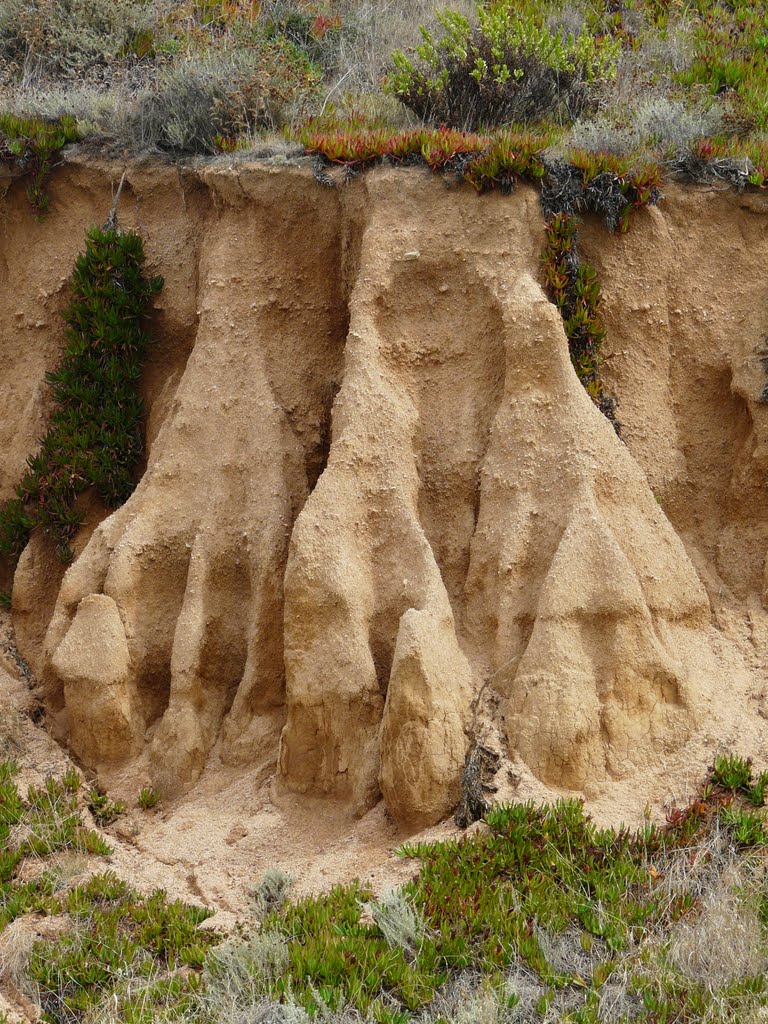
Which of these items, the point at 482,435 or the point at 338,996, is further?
the point at 482,435

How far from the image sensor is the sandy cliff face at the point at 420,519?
318 inches

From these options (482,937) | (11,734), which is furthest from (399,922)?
(11,734)

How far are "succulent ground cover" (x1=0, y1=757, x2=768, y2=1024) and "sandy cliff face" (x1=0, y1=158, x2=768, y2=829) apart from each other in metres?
0.63

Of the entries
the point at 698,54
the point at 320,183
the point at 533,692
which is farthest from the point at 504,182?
the point at 698,54

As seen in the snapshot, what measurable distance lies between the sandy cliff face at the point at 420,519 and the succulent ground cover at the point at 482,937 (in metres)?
0.63

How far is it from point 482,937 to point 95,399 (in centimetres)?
589

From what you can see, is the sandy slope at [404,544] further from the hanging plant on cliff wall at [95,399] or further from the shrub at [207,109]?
the shrub at [207,109]

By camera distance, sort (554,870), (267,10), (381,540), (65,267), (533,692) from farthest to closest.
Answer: (267,10) → (65,267) → (381,540) → (533,692) → (554,870)

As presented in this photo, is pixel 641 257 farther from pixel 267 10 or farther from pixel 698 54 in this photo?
pixel 267 10

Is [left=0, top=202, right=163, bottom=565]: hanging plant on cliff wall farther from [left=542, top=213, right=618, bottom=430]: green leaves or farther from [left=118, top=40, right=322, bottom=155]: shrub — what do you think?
[left=542, top=213, right=618, bottom=430]: green leaves

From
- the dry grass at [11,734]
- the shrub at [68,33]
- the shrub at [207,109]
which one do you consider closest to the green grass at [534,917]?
the dry grass at [11,734]

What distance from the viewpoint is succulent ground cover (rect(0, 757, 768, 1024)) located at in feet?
21.0

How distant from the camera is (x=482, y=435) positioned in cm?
913

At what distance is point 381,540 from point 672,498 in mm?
2332
